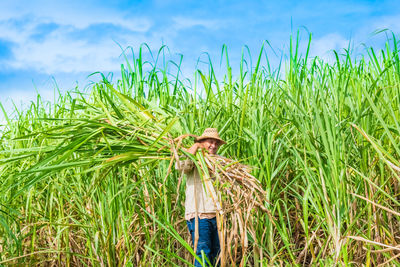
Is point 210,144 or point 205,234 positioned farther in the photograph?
point 205,234

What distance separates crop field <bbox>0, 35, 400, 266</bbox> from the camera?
261 centimetres

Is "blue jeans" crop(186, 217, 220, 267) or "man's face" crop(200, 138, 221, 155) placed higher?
"man's face" crop(200, 138, 221, 155)

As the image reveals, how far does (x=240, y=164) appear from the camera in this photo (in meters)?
2.65

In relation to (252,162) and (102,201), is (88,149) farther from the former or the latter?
(252,162)

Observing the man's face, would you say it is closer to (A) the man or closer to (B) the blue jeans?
(A) the man

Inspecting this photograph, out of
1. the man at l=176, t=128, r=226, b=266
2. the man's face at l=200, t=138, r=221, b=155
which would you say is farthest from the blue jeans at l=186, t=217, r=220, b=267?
the man's face at l=200, t=138, r=221, b=155

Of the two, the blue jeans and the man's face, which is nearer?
the man's face

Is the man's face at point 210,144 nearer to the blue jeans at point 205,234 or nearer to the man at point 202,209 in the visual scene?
the man at point 202,209

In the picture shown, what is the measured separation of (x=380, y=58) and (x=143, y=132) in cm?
244

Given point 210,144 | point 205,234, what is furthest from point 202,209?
point 210,144

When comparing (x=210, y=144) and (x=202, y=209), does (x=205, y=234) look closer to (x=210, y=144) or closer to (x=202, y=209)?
(x=202, y=209)

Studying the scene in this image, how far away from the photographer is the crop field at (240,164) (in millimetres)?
2605

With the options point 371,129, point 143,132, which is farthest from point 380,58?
point 143,132

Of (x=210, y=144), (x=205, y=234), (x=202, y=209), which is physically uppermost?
(x=210, y=144)
